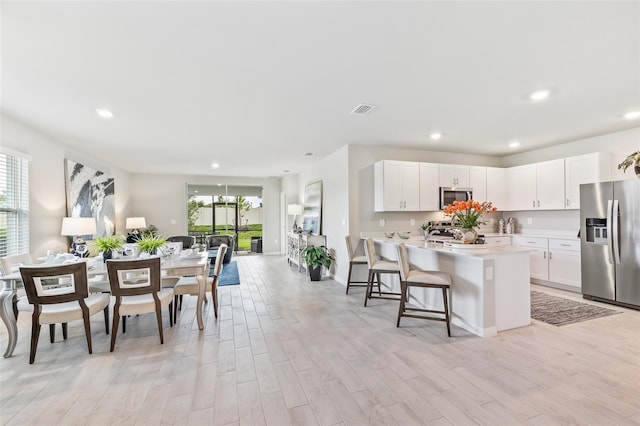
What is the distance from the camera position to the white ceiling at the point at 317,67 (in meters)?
1.81

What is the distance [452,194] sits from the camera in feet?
17.6

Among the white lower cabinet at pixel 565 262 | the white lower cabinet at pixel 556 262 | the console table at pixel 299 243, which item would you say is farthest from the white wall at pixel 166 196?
the white lower cabinet at pixel 565 262

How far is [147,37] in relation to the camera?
2.00 meters

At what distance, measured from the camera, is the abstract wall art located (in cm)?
487

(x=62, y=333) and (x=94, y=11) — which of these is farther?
(x=62, y=333)

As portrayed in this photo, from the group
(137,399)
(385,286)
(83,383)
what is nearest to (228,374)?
(137,399)

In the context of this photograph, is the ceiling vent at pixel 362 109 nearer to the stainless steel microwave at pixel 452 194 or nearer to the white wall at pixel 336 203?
the white wall at pixel 336 203

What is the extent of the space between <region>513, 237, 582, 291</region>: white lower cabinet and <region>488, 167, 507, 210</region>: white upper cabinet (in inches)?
32.1

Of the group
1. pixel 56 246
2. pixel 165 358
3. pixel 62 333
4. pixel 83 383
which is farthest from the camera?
pixel 56 246

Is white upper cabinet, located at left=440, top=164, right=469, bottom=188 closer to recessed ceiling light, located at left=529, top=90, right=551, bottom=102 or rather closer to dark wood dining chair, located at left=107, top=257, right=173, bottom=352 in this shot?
recessed ceiling light, located at left=529, top=90, right=551, bottom=102

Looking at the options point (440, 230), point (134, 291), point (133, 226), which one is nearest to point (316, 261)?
point (440, 230)

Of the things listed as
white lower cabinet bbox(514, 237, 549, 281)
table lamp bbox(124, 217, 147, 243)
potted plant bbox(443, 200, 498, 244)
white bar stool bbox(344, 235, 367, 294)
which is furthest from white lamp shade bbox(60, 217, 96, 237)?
white lower cabinet bbox(514, 237, 549, 281)

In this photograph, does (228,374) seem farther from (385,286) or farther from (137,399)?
(385,286)

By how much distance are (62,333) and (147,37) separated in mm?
3135
